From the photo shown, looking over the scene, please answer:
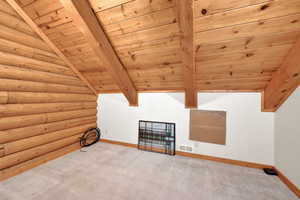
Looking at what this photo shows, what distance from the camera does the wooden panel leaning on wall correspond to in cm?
190

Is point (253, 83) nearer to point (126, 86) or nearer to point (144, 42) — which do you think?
point (144, 42)

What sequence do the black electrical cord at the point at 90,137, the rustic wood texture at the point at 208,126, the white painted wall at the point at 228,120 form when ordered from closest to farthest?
1. the white painted wall at the point at 228,120
2. the rustic wood texture at the point at 208,126
3. the black electrical cord at the point at 90,137

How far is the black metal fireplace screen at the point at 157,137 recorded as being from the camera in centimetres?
294

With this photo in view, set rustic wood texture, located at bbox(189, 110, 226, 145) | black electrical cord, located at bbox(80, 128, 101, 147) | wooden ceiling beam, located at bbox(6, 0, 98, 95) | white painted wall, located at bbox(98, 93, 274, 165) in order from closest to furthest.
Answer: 1. wooden ceiling beam, located at bbox(6, 0, 98, 95)
2. white painted wall, located at bbox(98, 93, 274, 165)
3. rustic wood texture, located at bbox(189, 110, 226, 145)
4. black electrical cord, located at bbox(80, 128, 101, 147)

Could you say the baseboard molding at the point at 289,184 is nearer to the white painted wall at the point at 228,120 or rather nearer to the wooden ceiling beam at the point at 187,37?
the white painted wall at the point at 228,120

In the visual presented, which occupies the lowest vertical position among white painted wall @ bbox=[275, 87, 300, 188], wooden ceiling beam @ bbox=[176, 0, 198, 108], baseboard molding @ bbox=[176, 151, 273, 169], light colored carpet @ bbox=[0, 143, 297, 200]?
light colored carpet @ bbox=[0, 143, 297, 200]

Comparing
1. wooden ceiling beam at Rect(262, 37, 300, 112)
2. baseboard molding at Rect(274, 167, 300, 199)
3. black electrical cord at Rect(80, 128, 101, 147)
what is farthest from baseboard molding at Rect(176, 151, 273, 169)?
black electrical cord at Rect(80, 128, 101, 147)

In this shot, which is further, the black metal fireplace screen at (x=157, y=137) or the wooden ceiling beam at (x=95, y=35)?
the black metal fireplace screen at (x=157, y=137)

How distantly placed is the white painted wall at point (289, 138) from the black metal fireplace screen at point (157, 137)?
1849 millimetres

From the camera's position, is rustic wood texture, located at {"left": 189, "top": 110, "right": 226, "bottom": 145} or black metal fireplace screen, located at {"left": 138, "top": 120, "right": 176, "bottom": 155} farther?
black metal fireplace screen, located at {"left": 138, "top": 120, "right": 176, "bottom": 155}

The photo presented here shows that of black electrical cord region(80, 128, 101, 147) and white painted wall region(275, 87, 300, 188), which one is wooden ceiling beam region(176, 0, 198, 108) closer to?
white painted wall region(275, 87, 300, 188)

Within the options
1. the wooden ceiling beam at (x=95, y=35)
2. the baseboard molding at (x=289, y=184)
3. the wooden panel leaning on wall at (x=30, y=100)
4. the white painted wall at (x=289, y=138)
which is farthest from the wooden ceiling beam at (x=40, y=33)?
the baseboard molding at (x=289, y=184)

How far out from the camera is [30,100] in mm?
2219

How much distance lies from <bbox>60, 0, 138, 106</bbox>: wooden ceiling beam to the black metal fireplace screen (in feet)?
4.20
